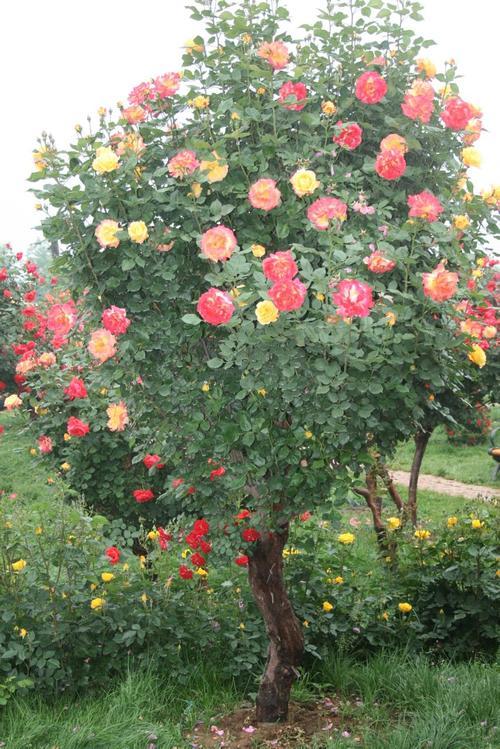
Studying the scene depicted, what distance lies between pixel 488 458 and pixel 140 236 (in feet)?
32.9

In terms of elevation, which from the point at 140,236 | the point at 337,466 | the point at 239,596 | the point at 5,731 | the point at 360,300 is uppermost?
the point at 140,236

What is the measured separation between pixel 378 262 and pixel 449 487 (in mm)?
8056

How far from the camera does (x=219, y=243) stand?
2578 mm

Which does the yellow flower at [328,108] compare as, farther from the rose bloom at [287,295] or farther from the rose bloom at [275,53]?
the rose bloom at [287,295]

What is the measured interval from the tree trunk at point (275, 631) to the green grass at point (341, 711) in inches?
8.9

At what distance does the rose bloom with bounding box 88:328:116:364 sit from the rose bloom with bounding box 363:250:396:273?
35.4 inches

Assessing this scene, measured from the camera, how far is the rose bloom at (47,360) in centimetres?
516

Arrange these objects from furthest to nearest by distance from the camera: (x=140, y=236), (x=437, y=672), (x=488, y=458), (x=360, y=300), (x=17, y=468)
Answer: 1. (x=488, y=458)
2. (x=17, y=468)
3. (x=437, y=672)
4. (x=140, y=236)
5. (x=360, y=300)

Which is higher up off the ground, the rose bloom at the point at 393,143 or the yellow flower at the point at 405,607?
the rose bloom at the point at 393,143

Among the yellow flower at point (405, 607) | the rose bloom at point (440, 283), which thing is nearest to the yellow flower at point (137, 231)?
the rose bloom at point (440, 283)

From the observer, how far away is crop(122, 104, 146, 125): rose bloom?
297 cm

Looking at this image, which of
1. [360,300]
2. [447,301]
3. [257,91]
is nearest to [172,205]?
[257,91]

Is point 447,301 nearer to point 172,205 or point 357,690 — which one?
point 172,205

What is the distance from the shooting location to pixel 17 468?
10.9 m
